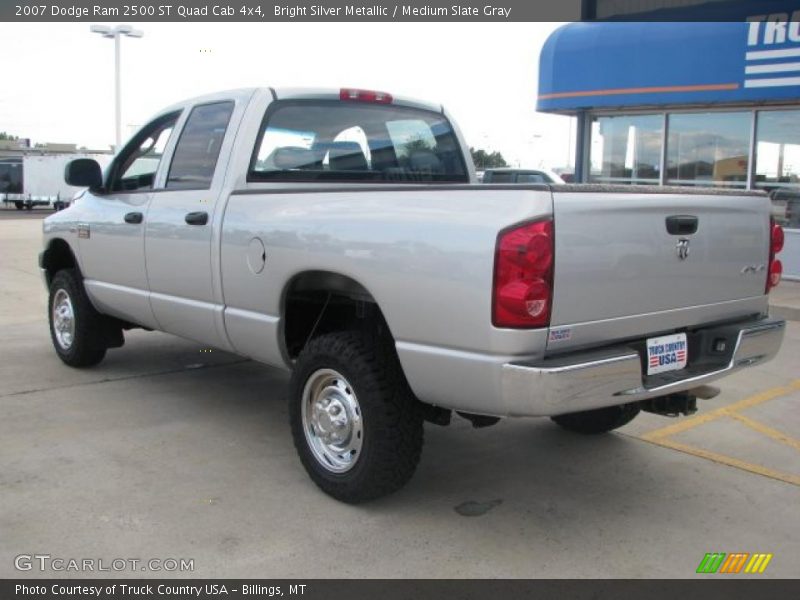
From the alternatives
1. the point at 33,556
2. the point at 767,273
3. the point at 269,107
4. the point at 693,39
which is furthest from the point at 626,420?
the point at 693,39

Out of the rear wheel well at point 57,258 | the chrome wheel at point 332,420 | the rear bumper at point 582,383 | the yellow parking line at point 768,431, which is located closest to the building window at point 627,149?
the yellow parking line at point 768,431

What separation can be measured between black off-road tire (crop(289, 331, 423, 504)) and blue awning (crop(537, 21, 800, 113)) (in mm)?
9247

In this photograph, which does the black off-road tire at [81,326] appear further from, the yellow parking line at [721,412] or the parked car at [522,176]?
the parked car at [522,176]

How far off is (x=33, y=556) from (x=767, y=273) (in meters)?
3.76

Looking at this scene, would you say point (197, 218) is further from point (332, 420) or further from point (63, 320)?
point (63, 320)

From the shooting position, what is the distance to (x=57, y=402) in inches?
216

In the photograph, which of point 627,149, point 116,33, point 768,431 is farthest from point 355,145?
point 116,33

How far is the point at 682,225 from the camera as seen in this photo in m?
3.54

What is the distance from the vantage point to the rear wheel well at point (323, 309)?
3885 mm

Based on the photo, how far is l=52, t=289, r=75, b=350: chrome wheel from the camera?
6.32 meters

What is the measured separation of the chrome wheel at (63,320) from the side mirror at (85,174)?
998mm

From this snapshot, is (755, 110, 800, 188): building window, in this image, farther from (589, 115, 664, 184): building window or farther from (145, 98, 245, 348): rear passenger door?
(145, 98, 245, 348): rear passenger door

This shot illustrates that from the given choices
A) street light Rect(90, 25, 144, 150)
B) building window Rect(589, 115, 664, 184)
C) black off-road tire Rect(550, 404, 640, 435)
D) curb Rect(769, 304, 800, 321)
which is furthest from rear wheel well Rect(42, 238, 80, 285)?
street light Rect(90, 25, 144, 150)

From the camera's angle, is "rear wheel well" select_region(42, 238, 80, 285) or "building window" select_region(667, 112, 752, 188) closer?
"rear wheel well" select_region(42, 238, 80, 285)
